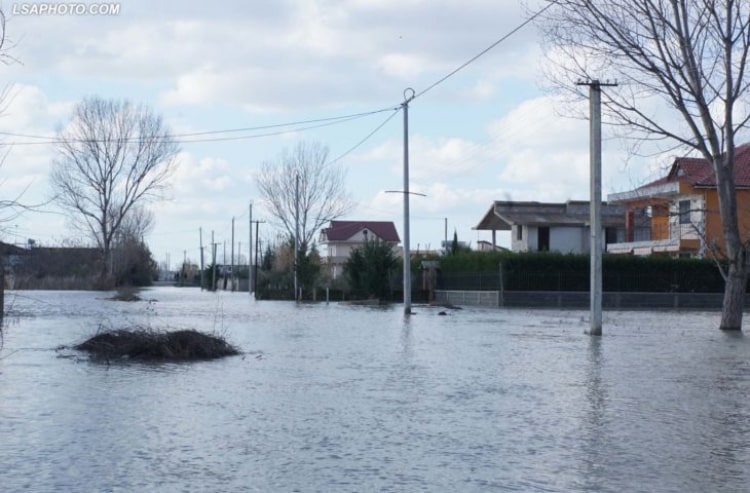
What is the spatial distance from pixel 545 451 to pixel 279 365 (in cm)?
807

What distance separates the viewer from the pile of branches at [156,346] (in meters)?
17.5

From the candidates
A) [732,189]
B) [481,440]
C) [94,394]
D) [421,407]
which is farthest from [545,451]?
[732,189]

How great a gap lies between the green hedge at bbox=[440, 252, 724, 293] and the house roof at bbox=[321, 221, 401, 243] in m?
63.7

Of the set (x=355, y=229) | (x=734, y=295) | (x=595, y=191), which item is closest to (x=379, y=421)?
(x=595, y=191)

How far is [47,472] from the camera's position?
7.91m

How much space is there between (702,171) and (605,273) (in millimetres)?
9426

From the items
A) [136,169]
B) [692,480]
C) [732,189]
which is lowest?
[692,480]

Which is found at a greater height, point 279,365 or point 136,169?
point 136,169

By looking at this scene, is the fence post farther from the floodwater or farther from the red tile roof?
the floodwater

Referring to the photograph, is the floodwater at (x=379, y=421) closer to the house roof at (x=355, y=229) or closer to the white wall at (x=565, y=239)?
the white wall at (x=565, y=239)

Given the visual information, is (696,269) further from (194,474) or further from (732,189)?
(194,474)

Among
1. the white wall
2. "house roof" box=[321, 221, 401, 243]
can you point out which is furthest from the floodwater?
"house roof" box=[321, 221, 401, 243]

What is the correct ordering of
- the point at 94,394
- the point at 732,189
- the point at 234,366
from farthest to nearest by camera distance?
the point at 732,189 < the point at 234,366 < the point at 94,394

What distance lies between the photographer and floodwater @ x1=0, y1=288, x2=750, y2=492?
784 cm
